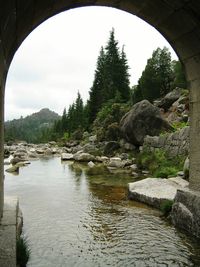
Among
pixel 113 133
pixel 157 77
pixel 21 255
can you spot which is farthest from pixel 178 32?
pixel 157 77

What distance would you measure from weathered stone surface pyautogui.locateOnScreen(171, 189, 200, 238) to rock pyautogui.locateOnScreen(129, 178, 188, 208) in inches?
69.0

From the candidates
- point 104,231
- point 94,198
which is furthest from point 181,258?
point 94,198

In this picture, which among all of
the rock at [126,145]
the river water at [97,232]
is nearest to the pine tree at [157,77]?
the rock at [126,145]

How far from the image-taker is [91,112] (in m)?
56.5

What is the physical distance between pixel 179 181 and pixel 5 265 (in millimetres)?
8770

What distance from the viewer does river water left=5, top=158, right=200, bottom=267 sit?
6.39 m

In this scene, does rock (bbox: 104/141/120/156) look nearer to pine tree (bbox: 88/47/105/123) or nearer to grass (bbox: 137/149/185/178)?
grass (bbox: 137/149/185/178)

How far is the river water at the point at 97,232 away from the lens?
639 cm

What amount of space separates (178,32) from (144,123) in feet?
55.0

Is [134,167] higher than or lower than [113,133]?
lower

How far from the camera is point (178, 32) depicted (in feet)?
23.1

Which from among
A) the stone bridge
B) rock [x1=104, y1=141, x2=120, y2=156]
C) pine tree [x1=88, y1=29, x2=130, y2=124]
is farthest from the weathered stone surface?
pine tree [x1=88, y1=29, x2=130, y2=124]

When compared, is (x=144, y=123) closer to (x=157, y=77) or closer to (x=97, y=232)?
(x=97, y=232)

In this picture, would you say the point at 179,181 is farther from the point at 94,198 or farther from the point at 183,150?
the point at 183,150
